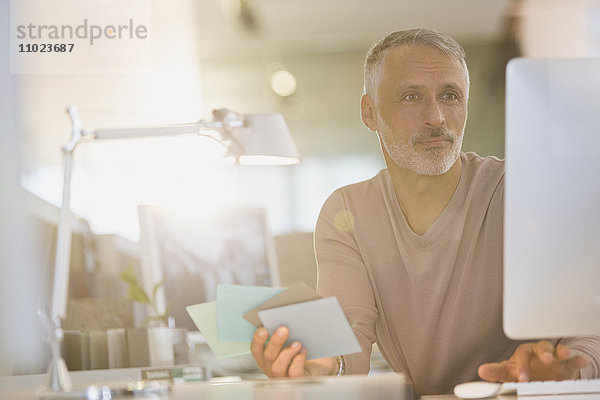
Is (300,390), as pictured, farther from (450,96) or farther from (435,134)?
(450,96)

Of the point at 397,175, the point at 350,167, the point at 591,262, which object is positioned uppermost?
the point at 350,167

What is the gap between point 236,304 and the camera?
125 cm

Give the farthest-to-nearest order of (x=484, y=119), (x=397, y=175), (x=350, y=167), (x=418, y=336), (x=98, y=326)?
(x=350, y=167), (x=484, y=119), (x=98, y=326), (x=397, y=175), (x=418, y=336)

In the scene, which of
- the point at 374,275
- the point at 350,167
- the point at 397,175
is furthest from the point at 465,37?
the point at 374,275

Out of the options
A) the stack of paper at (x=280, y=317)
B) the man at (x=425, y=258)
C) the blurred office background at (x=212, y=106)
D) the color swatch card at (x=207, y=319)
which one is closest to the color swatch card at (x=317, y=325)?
the stack of paper at (x=280, y=317)

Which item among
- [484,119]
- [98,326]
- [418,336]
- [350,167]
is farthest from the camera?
[350,167]

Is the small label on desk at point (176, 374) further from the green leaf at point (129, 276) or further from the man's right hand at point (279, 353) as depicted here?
the green leaf at point (129, 276)

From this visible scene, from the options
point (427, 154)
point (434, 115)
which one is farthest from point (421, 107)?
point (427, 154)

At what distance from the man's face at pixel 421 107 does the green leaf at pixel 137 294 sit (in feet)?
A: 3.35

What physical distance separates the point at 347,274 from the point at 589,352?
2.27 feet

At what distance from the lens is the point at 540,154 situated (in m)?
0.95

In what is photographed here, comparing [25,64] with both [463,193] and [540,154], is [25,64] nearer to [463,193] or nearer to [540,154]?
[463,193]

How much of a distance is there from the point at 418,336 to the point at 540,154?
93 cm

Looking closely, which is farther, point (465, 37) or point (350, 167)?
point (350, 167)
